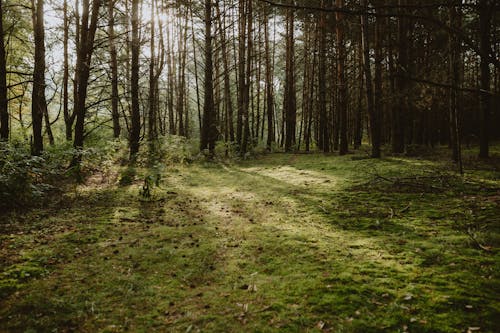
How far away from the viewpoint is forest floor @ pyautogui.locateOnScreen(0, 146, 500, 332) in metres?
3.02

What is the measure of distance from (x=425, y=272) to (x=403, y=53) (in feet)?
37.9

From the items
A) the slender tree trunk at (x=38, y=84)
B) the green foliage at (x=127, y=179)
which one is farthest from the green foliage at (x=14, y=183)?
the slender tree trunk at (x=38, y=84)

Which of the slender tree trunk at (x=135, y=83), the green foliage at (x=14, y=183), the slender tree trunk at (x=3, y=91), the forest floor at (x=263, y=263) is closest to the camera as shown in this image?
the forest floor at (x=263, y=263)

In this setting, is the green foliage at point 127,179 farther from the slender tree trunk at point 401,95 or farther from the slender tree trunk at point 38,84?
the slender tree trunk at point 401,95

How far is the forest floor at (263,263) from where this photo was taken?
9.90 ft

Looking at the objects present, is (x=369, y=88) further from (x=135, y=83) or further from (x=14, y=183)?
(x=14, y=183)

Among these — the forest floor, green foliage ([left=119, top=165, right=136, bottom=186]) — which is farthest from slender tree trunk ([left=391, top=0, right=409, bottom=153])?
green foliage ([left=119, top=165, right=136, bottom=186])

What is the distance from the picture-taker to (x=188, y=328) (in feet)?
9.75

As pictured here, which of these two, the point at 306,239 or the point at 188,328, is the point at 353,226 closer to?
the point at 306,239

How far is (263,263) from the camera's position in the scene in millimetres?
4254

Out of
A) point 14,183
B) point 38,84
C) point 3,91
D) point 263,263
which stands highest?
point 38,84

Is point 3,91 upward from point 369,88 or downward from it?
downward

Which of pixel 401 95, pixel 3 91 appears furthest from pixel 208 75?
pixel 401 95

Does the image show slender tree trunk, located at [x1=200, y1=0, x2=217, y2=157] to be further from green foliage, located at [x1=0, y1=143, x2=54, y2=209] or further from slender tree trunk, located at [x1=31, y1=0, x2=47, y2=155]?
green foliage, located at [x1=0, y1=143, x2=54, y2=209]
